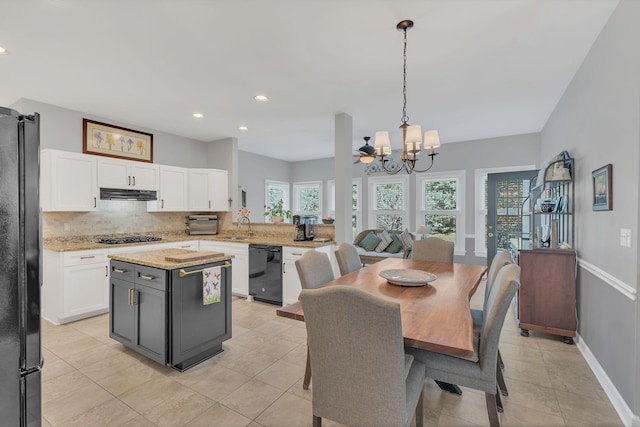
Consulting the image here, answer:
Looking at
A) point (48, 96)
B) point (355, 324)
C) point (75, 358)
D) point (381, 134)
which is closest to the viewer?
point (355, 324)

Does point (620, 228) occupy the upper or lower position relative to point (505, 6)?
lower

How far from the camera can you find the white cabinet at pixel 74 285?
345cm

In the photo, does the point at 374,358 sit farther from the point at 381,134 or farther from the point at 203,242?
the point at 203,242

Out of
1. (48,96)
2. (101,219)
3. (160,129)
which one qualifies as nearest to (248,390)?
Answer: (101,219)

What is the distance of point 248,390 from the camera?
225 centimetres

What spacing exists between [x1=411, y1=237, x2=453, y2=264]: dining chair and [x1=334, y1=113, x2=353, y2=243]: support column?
1000 mm

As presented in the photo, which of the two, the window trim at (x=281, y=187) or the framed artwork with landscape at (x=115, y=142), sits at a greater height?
the framed artwork with landscape at (x=115, y=142)

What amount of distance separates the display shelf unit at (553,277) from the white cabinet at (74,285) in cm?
485

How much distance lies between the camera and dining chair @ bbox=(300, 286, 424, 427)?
129 centimetres

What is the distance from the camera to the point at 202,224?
5.36 m

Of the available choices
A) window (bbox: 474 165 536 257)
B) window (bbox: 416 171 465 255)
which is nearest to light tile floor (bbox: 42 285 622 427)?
window (bbox: 474 165 536 257)

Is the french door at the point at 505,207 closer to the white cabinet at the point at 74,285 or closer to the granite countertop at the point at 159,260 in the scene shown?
the granite countertop at the point at 159,260

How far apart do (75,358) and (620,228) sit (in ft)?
14.6

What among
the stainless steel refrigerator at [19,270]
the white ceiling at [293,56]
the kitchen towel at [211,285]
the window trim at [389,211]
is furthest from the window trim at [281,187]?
the stainless steel refrigerator at [19,270]
